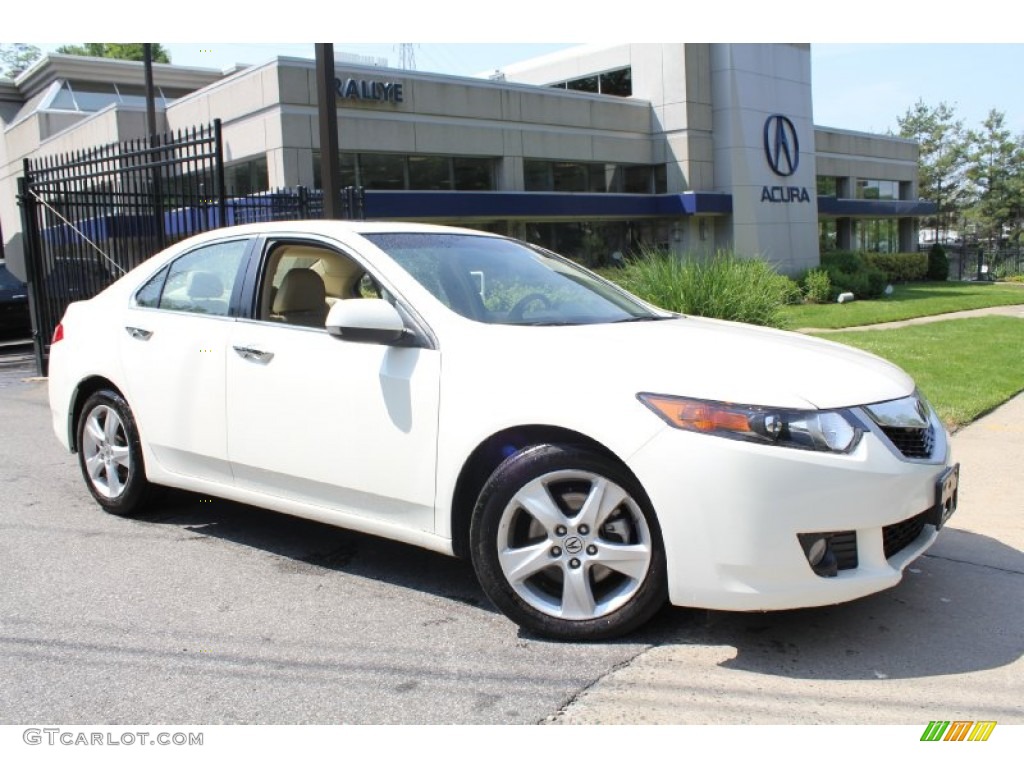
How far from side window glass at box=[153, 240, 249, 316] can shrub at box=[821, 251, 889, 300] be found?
73.3ft

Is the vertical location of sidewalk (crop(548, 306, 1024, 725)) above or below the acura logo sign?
below

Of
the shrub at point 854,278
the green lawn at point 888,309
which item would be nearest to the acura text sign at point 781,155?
the shrub at point 854,278

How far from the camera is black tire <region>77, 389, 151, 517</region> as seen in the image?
518cm

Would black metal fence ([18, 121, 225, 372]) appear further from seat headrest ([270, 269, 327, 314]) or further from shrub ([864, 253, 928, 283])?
shrub ([864, 253, 928, 283])

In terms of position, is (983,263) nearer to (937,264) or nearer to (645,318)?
(937,264)

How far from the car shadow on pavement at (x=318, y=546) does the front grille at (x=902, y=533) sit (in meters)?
1.61

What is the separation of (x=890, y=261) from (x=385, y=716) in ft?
119

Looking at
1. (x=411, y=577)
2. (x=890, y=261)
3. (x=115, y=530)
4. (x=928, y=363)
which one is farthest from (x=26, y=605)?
(x=890, y=261)

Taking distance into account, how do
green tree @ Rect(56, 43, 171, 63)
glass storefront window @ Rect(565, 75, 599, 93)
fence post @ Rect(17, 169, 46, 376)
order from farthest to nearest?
green tree @ Rect(56, 43, 171, 63), glass storefront window @ Rect(565, 75, 599, 93), fence post @ Rect(17, 169, 46, 376)

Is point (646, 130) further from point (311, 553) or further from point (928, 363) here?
point (311, 553)

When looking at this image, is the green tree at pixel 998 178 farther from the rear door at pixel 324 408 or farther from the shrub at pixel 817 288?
the rear door at pixel 324 408

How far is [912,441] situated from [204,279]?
353 cm

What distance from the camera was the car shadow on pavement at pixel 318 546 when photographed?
4.39 meters

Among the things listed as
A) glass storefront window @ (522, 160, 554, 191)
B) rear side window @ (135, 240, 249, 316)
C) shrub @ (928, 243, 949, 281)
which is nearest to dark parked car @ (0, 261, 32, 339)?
glass storefront window @ (522, 160, 554, 191)
